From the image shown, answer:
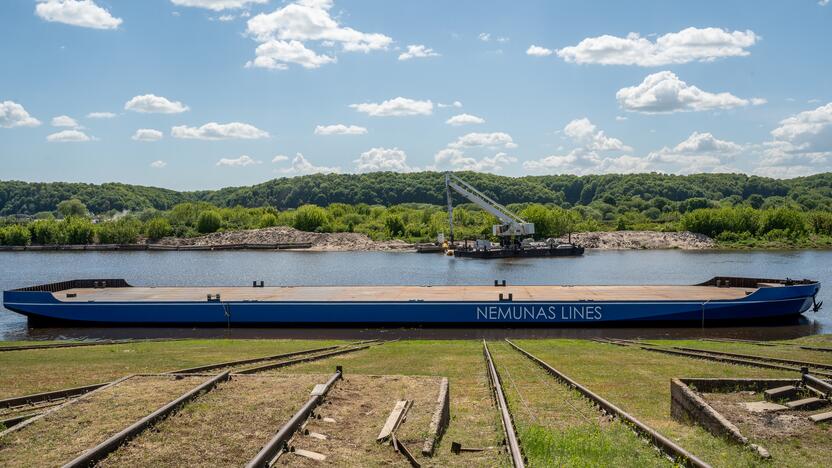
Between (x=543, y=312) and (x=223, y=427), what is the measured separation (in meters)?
26.2

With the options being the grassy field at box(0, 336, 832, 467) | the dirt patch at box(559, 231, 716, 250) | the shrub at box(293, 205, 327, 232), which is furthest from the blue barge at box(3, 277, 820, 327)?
the shrub at box(293, 205, 327, 232)

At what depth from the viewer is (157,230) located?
15475 centimetres

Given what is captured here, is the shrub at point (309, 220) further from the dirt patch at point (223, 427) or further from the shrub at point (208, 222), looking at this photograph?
the dirt patch at point (223, 427)

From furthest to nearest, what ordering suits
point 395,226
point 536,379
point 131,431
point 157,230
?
point 157,230 < point 395,226 < point 536,379 < point 131,431

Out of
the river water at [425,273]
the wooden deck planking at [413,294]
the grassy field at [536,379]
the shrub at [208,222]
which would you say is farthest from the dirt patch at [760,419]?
the shrub at [208,222]

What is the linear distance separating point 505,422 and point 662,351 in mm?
14441

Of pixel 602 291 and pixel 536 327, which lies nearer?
pixel 536 327

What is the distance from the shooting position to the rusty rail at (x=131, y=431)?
8117mm

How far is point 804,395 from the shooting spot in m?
11.4

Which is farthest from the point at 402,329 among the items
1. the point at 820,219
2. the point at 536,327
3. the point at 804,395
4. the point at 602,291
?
the point at 820,219

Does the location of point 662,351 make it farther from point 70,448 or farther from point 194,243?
point 194,243

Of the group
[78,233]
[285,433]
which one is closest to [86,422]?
[285,433]

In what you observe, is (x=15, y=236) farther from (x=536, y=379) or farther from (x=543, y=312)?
(x=536, y=379)

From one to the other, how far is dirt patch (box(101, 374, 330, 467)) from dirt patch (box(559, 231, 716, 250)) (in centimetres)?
11578
